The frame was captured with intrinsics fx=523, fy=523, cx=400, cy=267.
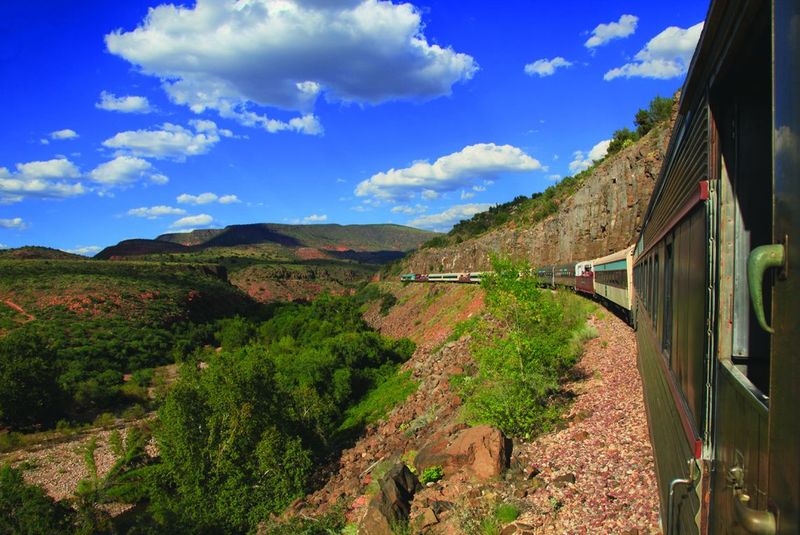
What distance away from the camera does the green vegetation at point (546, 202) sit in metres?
44.1

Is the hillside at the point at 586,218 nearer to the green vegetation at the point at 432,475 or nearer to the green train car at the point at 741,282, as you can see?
the green vegetation at the point at 432,475

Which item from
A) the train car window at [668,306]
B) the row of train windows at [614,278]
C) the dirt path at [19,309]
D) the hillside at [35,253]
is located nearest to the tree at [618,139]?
the row of train windows at [614,278]

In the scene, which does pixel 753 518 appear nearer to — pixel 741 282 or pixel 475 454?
pixel 741 282

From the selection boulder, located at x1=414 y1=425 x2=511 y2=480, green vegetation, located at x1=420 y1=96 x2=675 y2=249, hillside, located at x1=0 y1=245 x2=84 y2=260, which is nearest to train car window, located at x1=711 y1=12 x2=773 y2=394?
boulder, located at x1=414 y1=425 x2=511 y2=480

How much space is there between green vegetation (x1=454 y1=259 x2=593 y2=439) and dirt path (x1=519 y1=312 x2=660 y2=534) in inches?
25.4

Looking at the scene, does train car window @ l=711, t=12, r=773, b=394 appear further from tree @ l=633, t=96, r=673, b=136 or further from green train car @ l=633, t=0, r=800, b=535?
tree @ l=633, t=96, r=673, b=136

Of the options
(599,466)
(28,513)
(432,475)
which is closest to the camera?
(599,466)

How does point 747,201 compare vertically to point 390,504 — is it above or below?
above

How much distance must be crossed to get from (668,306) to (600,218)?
112 feet

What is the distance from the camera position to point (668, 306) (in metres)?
5.03

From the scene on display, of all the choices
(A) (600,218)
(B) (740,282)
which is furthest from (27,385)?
(B) (740,282)

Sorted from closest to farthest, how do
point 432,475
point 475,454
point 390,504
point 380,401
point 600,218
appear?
point 390,504 → point 475,454 → point 432,475 → point 380,401 → point 600,218

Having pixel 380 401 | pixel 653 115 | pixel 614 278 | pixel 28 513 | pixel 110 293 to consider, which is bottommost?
pixel 28 513

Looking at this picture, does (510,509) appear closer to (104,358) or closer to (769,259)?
(769,259)
